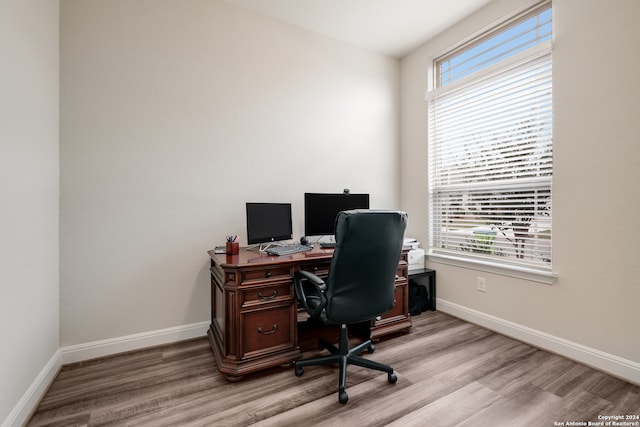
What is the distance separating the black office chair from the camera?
1.65 metres

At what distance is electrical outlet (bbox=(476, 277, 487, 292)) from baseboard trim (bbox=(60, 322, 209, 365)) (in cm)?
248

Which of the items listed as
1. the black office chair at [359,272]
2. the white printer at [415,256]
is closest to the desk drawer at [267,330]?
the black office chair at [359,272]

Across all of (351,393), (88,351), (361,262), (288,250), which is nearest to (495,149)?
(361,262)

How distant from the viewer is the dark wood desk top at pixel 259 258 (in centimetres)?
190

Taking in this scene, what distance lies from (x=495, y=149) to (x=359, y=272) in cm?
190

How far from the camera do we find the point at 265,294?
199 cm

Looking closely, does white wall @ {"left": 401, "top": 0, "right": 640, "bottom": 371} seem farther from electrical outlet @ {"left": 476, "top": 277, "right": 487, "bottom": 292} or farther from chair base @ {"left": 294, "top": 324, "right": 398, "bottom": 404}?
chair base @ {"left": 294, "top": 324, "right": 398, "bottom": 404}

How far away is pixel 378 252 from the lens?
5.67 feet

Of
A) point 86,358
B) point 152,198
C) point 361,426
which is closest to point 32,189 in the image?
point 152,198

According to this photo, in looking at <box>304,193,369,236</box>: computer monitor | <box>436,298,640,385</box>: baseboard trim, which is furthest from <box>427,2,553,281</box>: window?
<box>304,193,369,236</box>: computer monitor

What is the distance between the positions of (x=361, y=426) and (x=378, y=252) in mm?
884

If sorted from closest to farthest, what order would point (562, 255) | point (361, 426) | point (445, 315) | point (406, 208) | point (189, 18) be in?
point (361, 426) → point (562, 255) → point (189, 18) → point (445, 315) → point (406, 208)

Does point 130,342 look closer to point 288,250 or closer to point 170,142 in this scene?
point 288,250

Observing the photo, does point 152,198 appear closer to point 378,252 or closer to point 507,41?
point 378,252
